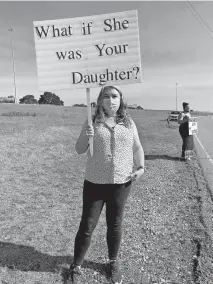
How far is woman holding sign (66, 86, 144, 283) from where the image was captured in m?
3.09

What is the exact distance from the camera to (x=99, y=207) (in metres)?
3.21

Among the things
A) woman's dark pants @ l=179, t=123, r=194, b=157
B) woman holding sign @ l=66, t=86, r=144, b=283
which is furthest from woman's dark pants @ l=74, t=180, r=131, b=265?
woman's dark pants @ l=179, t=123, r=194, b=157

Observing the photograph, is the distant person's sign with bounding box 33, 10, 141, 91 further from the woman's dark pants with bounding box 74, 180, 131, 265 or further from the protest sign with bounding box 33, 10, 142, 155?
the woman's dark pants with bounding box 74, 180, 131, 265

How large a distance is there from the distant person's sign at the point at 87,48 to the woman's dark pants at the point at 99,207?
1088mm

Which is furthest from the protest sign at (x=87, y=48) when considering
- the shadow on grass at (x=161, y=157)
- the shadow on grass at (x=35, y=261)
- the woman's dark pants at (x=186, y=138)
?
the shadow on grass at (x=161, y=157)

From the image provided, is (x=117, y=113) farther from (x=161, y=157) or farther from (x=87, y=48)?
(x=161, y=157)

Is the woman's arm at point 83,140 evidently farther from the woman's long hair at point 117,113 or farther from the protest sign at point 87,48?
the protest sign at point 87,48

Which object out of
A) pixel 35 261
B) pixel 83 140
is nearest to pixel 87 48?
pixel 83 140

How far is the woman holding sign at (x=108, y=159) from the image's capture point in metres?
3.09

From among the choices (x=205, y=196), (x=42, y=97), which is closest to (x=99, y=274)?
(x=205, y=196)

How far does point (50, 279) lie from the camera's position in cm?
341

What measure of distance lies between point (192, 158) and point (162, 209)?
17.8 ft

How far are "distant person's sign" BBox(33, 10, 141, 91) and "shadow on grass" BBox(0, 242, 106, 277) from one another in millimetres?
1988

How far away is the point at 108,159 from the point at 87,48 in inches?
45.8
